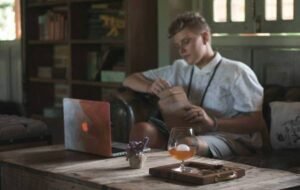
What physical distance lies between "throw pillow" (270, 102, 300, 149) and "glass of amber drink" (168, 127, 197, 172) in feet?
3.50

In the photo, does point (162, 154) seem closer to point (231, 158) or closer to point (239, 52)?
point (231, 158)

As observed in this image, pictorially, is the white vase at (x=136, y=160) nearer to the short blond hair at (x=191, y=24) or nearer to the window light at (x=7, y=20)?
the short blond hair at (x=191, y=24)

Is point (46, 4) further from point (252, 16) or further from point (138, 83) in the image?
point (252, 16)

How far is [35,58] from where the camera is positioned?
5949 millimetres

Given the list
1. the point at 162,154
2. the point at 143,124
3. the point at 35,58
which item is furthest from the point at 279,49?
the point at 35,58

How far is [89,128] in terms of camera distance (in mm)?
2852

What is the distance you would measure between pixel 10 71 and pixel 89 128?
3652 millimetres

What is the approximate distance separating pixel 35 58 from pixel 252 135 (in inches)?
118

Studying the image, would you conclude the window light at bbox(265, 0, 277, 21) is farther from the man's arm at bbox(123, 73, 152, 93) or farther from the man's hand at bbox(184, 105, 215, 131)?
the man's hand at bbox(184, 105, 215, 131)

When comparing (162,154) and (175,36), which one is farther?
(175,36)

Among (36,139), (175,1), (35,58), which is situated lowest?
(36,139)

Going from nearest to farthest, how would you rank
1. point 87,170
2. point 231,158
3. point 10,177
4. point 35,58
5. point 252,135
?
point 87,170
point 10,177
point 231,158
point 252,135
point 35,58

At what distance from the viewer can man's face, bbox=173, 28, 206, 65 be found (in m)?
3.59

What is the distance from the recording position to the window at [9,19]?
20.9 feet
